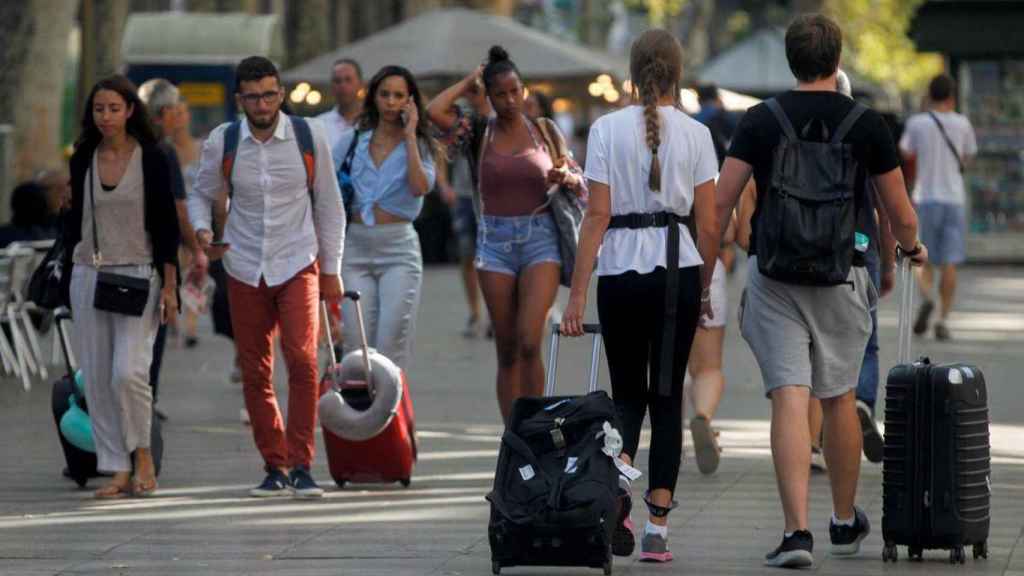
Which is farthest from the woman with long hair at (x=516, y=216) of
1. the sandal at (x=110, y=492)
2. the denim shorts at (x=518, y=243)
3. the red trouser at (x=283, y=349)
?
the sandal at (x=110, y=492)

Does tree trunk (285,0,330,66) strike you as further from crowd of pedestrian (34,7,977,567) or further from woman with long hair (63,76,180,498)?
woman with long hair (63,76,180,498)

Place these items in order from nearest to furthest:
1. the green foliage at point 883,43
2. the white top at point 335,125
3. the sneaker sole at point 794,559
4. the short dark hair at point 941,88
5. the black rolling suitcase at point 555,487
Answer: the black rolling suitcase at point 555,487
the sneaker sole at point 794,559
the white top at point 335,125
the short dark hair at point 941,88
the green foliage at point 883,43

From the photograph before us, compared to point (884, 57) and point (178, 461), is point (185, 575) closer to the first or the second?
Result: point (178, 461)

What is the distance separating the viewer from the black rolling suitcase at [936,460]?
7695 millimetres

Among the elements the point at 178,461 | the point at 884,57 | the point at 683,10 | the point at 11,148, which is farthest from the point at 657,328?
the point at 884,57

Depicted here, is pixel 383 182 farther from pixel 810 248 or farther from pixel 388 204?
pixel 810 248

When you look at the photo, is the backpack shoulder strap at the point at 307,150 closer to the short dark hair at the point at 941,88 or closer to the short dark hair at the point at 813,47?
the short dark hair at the point at 813,47

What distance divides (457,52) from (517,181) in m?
16.4

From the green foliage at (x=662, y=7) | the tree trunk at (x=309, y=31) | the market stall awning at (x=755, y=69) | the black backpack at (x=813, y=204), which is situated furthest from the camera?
the green foliage at (x=662, y=7)

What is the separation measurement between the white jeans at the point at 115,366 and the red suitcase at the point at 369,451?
2.43ft

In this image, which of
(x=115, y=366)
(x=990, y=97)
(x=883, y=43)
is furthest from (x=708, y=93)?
(x=883, y=43)

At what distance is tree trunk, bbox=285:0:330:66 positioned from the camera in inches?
1575

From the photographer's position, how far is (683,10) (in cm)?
7150

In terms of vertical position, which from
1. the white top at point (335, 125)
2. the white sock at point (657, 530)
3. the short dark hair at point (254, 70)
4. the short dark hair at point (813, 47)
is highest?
the short dark hair at point (813, 47)
